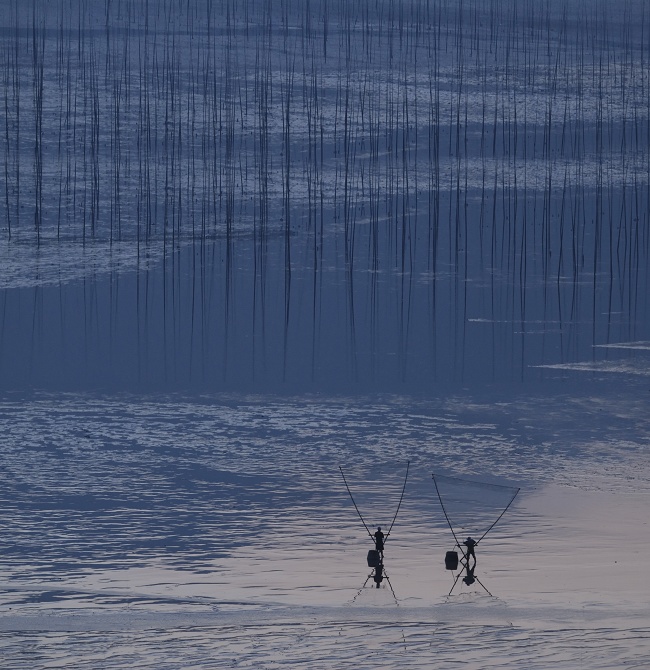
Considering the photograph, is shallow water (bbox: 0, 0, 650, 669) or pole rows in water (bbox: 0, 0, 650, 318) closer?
shallow water (bbox: 0, 0, 650, 669)

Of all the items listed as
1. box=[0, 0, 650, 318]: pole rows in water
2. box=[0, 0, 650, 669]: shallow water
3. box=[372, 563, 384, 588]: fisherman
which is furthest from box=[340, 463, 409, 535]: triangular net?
box=[0, 0, 650, 318]: pole rows in water

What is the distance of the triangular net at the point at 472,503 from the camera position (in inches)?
288

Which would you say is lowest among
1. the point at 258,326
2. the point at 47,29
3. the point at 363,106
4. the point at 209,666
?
the point at 209,666

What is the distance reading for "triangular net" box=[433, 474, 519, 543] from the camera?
24.0ft

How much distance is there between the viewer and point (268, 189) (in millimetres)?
19344

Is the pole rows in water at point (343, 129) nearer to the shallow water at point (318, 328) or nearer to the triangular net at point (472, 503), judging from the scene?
the shallow water at point (318, 328)

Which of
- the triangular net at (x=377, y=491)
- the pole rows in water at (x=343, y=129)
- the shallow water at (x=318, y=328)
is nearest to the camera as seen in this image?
the shallow water at (x=318, y=328)

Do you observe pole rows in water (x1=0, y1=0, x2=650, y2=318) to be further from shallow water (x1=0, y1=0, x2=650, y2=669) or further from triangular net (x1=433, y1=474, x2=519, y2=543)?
triangular net (x1=433, y1=474, x2=519, y2=543)

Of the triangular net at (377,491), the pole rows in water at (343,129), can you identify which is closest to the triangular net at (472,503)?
the triangular net at (377,491)

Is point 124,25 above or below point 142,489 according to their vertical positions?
above

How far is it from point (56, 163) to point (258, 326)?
793cm

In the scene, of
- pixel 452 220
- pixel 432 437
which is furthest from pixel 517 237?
pixel 432 437

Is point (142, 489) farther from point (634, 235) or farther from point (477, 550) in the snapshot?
point (634, 235)

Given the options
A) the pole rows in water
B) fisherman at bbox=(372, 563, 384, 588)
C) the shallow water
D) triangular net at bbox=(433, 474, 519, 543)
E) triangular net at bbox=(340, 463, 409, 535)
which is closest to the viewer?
the shallow water
